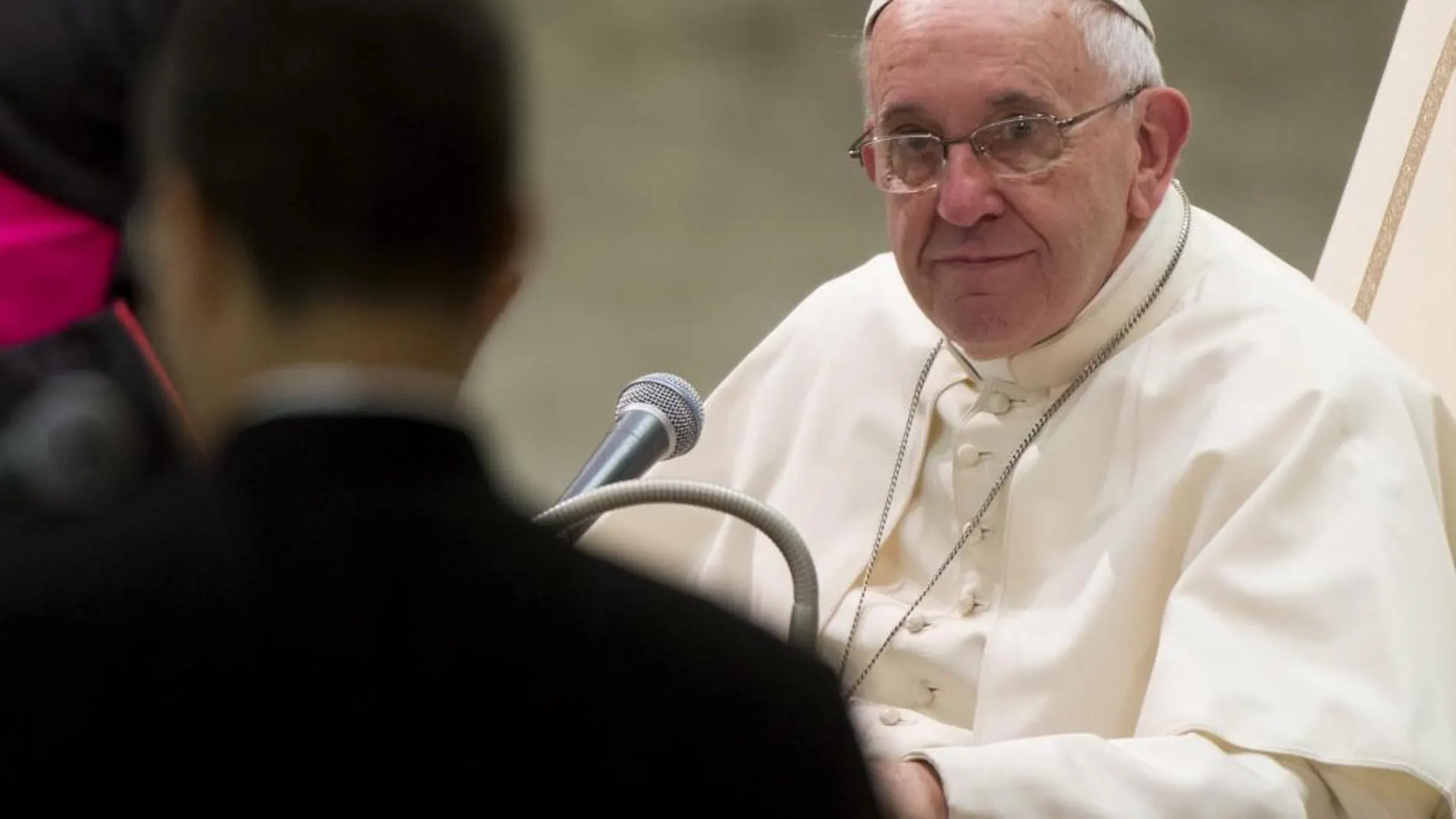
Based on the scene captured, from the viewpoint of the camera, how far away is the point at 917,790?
83.5 inches

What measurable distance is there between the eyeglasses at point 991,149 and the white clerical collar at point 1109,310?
0.56 feet

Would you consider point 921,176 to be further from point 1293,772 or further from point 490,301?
point 490,301

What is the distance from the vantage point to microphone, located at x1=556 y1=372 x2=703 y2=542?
6.65ft

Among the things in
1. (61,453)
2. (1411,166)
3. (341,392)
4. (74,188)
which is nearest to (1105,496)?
(1411,166)

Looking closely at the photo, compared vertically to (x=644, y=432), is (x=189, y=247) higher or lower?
Answer: higher

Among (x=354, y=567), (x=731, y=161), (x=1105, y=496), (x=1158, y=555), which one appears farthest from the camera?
(x=731, y=161)

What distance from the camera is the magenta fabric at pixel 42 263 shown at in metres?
2.07

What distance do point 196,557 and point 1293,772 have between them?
139 centimetres

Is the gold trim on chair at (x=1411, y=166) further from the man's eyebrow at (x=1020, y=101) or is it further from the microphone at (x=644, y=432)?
the microphone at (x=644, y=432)

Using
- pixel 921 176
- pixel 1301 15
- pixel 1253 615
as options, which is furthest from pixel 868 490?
pixel 1301 15

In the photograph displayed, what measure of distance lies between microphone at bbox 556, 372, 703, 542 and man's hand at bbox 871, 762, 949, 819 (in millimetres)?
369

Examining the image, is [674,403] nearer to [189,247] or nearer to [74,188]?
[74,188]

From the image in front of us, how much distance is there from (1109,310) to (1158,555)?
324 mm

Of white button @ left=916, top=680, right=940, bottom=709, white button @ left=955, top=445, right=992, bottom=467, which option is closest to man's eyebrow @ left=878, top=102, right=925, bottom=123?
white button @ left=955, top=445, right=992, bottom=467
